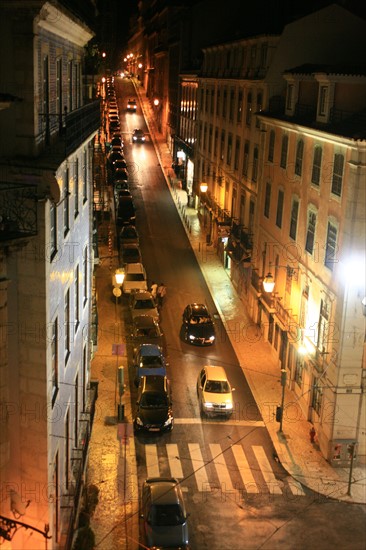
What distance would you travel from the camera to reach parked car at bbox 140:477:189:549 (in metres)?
22.9

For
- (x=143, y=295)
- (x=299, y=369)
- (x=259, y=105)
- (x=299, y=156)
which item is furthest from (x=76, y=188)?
(x=259, y=105)

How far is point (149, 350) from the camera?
122 feet

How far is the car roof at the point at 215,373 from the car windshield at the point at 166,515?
11406 millimetres

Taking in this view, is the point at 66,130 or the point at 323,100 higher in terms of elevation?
the point at 323,100

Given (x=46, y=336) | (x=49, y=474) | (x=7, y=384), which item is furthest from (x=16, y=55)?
(x=49, y=474)

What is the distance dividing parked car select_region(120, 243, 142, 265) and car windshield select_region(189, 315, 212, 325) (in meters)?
10.4

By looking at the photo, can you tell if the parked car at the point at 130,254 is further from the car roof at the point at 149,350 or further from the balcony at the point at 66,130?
the balcony at the point at 66,130

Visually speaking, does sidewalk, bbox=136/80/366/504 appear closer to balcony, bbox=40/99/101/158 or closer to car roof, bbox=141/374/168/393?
car roof, bbox=141/374/168/393

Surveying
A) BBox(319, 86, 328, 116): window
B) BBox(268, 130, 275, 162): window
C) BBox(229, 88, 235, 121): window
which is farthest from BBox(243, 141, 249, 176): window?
BBox(319, 86, 328, 116): window

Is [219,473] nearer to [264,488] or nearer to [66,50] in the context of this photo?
[264,488]

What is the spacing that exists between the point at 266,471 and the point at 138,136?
7688 centimetres

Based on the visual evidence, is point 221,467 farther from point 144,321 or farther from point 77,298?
point 144,321

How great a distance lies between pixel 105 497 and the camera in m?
26.5

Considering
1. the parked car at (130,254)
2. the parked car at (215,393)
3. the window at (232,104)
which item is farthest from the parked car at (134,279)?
the window at (232,104)
